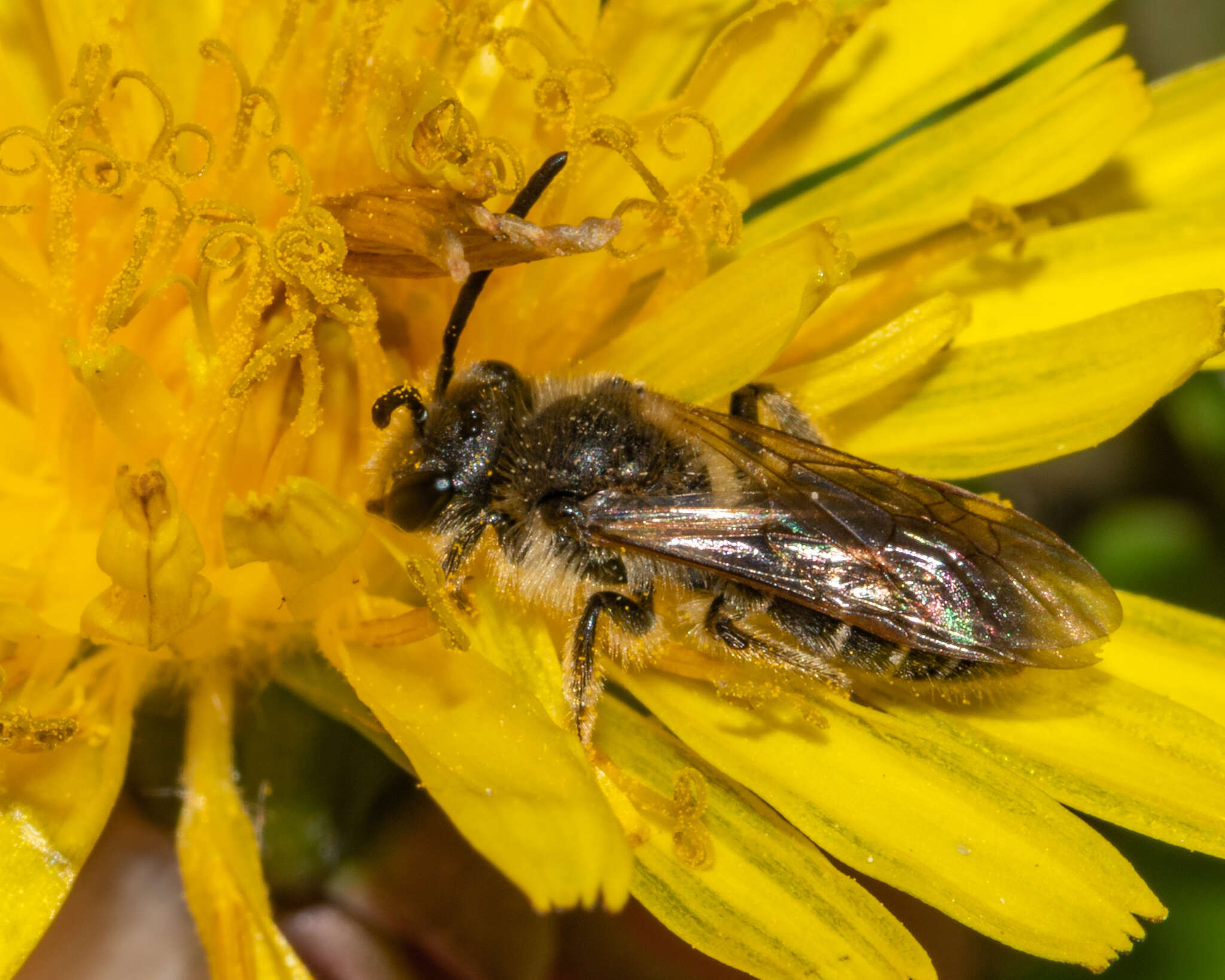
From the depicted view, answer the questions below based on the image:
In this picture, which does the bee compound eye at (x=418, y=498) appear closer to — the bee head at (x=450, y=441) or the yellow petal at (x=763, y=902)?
the bee head at (x=450, y=441)

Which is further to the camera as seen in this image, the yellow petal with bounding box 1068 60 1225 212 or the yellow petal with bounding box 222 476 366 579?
the yellow petal with bounding box 1068 60 1225 212

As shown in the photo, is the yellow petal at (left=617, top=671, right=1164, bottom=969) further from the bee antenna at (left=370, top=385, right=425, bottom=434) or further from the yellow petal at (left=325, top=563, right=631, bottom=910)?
the bee antenna at (left=370, top=385, right=425, bottom=434)

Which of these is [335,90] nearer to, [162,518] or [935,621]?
[162,518]

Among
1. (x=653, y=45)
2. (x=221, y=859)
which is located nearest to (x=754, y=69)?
(x=653, y=45)

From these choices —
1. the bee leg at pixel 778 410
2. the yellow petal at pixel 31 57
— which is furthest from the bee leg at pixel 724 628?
the yellow petal at pixel 31 57

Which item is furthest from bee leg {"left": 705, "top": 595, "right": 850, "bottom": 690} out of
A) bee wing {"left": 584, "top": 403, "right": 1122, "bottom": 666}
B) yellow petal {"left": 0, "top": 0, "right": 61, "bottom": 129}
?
yellow petal {"left": 0, "top": 0, "right": 61, "bottom": 129}

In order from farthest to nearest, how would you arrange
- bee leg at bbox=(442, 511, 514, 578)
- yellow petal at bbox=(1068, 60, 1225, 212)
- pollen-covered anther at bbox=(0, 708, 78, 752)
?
1. yellow petal at bbox=(1068, 60, 1225, 212)
2. bee leg at bbox=(442, 511, 514, 578)
3. pollen-covered anther at bbox=(0, 708, 78, 752)

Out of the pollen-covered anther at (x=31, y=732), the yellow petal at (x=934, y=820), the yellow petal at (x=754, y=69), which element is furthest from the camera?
the yellow petal at (x=754, y=69)
